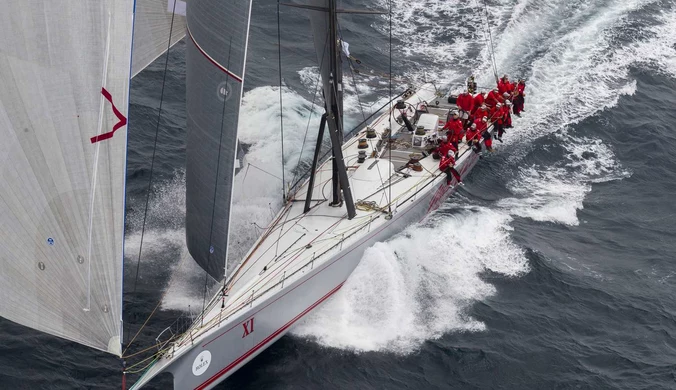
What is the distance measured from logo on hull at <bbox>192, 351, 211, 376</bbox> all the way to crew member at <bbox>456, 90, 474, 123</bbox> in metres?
11.9

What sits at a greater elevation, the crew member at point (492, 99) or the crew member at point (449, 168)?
the crew member at point (492, 99)

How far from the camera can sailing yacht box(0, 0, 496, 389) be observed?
11992 mm

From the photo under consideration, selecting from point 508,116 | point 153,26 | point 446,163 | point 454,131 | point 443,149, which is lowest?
point 446,163

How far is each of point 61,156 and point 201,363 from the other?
5961mm

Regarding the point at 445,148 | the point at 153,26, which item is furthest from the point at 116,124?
the point at 445,148

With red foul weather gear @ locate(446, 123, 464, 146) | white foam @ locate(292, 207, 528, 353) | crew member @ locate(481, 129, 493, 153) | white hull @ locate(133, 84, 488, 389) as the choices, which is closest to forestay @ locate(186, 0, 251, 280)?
white hull @ locate(133, 84, 488, 389)

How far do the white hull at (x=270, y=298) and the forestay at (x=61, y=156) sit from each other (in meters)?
3.77

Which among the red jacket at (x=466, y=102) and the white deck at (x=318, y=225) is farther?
the red jacket at (x=466, y=102)

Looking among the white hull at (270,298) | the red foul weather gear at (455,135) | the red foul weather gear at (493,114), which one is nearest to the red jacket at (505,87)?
the red foul weather gear at (493,114)

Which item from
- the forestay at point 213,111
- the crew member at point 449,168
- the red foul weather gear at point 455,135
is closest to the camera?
the forestay at point 213,111

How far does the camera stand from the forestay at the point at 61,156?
468 inches

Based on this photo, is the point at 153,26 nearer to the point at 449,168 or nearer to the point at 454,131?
the point at 449,168

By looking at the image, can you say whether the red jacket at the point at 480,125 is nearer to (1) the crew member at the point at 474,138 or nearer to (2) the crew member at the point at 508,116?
(1) the crew member at the point at 474,138

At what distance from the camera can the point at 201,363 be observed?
1670cm
